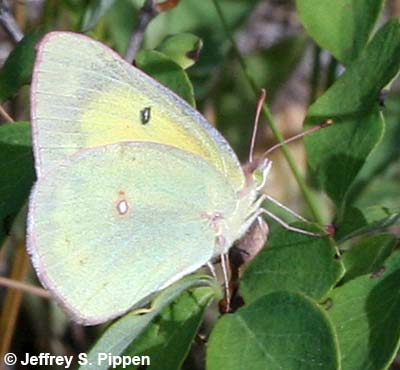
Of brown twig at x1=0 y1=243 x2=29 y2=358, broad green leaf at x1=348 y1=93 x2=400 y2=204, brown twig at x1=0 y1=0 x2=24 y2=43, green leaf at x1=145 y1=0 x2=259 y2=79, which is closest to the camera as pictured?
brown twig at x1=0 y1=0 x2=24 y2=43

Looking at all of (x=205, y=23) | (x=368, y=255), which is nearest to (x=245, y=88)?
(x=205, y=23)

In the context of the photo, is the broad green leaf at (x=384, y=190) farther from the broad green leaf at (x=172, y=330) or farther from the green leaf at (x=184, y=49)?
the broad green leaf at (x=172, y=330)

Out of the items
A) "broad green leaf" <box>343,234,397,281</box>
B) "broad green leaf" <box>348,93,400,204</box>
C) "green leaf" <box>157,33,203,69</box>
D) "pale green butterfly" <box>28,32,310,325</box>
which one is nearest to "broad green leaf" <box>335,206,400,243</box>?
"broad green leaf" <box>343,234,397,281</box>

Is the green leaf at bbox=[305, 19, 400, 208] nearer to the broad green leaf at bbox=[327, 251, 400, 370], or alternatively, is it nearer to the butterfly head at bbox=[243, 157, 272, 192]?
the butterfly head at bbox=[243, 157, 272, 192]

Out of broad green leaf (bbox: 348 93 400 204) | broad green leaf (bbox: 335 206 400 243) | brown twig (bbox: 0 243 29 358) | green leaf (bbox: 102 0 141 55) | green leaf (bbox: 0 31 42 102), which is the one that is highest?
green leaf (bbox: 0 31 42 102)

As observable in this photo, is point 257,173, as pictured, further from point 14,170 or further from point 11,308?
point 11,308

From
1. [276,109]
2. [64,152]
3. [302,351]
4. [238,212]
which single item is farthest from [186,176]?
[276,109]
